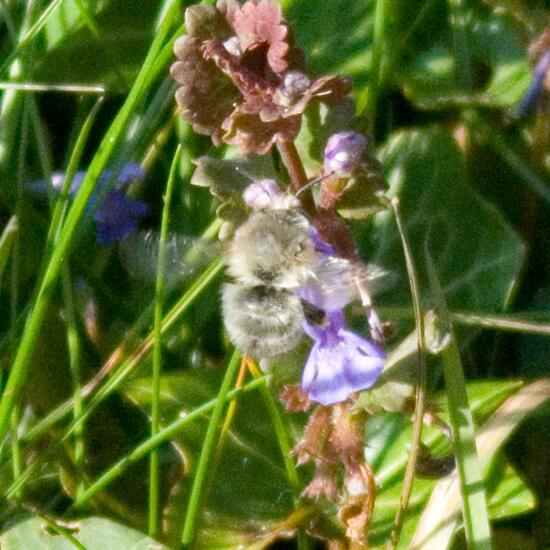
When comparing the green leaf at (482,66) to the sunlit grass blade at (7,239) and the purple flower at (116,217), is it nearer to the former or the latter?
the purple flower at (116,217)

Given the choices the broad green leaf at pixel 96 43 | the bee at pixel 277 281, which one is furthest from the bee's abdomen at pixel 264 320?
the broad green leaf at pixel 96 43

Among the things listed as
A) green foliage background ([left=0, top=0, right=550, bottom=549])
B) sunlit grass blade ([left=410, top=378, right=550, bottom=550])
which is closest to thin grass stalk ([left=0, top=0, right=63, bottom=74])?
green foliage background ([left=0, top=0, right=550, bottom=549])

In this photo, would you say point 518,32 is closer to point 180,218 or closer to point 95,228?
point 180,218

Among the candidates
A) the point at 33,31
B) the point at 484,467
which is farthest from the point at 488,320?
the point at 33,31

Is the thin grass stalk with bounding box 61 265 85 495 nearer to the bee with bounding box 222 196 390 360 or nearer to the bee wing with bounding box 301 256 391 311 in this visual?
the bee with bounding box 222 196 390 360

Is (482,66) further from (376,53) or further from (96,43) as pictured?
(96,43)

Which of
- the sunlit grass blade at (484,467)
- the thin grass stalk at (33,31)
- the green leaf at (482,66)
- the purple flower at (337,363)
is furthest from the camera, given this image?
the green leaf at (482,66)

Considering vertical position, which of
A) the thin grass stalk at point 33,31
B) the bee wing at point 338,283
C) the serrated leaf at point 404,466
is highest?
the thin grass stalk at point 33,31
